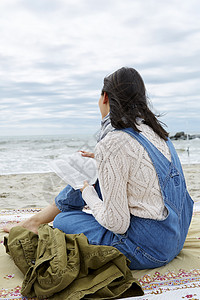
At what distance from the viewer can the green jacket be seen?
4.86 ft

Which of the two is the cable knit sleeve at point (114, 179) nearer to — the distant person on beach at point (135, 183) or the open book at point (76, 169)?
the distant person on beach at point (135, 183)

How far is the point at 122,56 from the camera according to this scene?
797 inches

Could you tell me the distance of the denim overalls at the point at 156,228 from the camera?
5.24ft

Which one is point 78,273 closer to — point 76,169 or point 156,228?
point 156,228

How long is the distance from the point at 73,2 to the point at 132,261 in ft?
47.2

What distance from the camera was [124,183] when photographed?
4.96ft

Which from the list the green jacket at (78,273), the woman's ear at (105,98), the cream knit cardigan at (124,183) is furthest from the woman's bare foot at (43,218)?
the woman's ear at (105,98)

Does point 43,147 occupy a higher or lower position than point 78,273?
lower

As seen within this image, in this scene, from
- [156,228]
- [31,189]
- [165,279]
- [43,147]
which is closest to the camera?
[156,228]

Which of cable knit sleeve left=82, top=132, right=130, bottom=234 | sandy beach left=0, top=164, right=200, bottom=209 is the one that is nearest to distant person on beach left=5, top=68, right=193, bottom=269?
cable knit sleeve left=82, top=132, right=130, bottom=234

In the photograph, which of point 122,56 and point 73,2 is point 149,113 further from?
point 122,56

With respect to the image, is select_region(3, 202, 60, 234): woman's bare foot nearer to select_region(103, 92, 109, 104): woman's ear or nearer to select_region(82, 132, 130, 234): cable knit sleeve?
select_region(82, 132, 130, 234): cable knit sleeve

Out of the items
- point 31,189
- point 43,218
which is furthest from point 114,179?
point 31,189

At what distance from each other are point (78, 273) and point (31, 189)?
12.3ft
